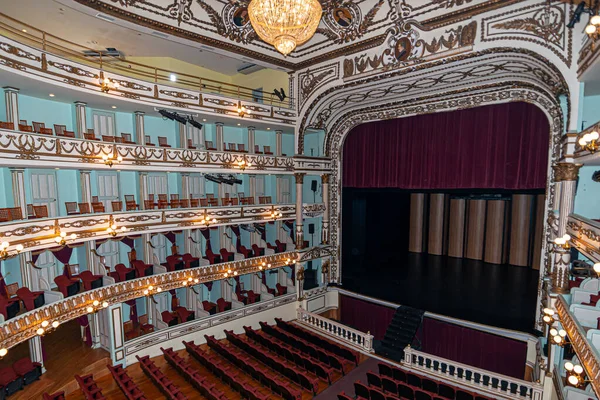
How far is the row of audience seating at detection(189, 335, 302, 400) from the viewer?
9.93 m

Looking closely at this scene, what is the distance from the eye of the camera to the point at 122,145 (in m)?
12.2

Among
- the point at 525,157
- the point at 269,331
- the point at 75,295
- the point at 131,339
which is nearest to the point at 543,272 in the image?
the point at 525,157

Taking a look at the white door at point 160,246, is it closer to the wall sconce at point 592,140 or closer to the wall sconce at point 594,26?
the wall sconce at point 592,140

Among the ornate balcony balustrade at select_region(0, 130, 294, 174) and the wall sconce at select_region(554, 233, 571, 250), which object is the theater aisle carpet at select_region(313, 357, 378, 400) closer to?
the wall sconce at select_region(554, 233, 571, 250)

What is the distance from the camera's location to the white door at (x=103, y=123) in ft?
44.4

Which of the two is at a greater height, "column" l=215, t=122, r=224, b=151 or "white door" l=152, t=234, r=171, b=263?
"column" l=215, t=122, r=224, b=151

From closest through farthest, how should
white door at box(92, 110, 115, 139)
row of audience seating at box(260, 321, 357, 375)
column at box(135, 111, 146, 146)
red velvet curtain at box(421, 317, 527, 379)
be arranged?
row of audience seating at box(260, 321, 357, 375) → red velvet curtain at box(421, 317, 527, 379) → white door at box(92, 110, 115, 139) → column at box(135, 111, 146, 146)

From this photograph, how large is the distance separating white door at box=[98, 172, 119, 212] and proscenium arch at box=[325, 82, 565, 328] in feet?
33.8

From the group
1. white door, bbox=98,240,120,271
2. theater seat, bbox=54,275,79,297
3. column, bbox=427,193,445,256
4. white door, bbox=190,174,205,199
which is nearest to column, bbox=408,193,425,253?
column, bbox=427,193,445,256

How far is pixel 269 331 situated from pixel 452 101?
12.5 m

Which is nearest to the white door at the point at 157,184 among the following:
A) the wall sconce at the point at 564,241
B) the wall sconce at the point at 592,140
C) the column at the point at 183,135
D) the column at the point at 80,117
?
the column at the point at 183,135

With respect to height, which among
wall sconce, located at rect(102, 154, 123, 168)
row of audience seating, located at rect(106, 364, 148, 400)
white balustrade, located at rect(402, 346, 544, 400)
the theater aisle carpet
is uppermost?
wall sconce, located at rect(102, 154, 123, 168)

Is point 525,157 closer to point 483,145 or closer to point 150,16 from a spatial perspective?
point 483,145

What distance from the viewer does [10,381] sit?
986 centimetres
